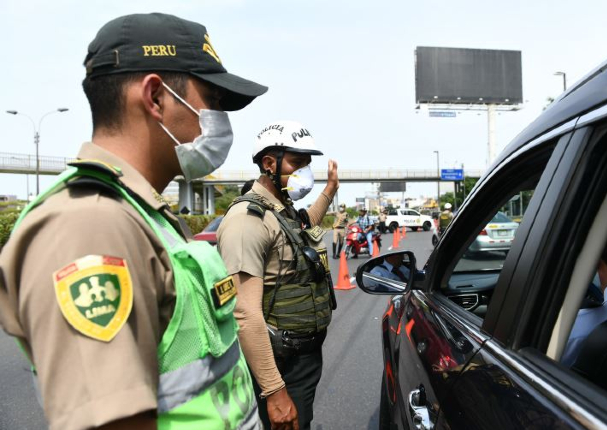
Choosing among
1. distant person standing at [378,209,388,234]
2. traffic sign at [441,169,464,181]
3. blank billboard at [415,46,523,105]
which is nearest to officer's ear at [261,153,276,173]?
distant person standing at [378,209,388,234]

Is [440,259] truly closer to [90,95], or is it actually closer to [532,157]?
[532,157]

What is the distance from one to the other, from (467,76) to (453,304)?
154 ft

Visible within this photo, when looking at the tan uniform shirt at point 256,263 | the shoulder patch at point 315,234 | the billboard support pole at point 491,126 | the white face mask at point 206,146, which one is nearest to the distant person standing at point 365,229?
the shoulder patch at point 315,234

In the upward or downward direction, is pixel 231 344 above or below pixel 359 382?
above

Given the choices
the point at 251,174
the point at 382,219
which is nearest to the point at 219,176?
the point at 251,174

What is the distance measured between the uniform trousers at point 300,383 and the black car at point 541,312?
0.69 metres

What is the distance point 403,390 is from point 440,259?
0.57m

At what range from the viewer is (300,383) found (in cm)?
227

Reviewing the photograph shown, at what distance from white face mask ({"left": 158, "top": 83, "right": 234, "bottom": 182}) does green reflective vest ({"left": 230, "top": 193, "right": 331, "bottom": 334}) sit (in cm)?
66

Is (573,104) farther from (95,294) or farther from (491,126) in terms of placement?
(491,126)

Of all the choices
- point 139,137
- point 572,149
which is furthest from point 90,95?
point 572,149

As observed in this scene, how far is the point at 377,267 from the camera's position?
2.53m

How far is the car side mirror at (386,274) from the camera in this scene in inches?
93.7

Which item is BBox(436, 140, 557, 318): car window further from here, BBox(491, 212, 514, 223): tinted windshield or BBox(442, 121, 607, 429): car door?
BBox(442, 121, 607, 429): car door
